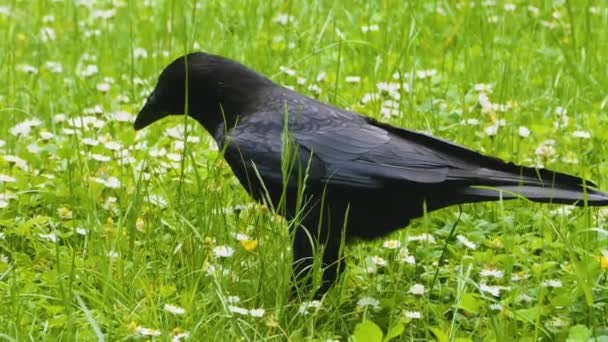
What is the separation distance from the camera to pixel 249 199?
4926 mm

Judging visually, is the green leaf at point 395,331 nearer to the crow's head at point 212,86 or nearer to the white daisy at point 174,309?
the white daisy at point 174,309

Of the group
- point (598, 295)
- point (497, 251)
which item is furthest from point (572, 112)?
point (598, 295)

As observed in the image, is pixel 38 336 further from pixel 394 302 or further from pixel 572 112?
pixel 572 112

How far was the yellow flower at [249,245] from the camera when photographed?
13.4ft

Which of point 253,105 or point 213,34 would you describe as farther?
point 213,34

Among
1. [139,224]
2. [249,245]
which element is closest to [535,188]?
[249,245]

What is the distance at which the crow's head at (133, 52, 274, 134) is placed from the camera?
15.2 feet

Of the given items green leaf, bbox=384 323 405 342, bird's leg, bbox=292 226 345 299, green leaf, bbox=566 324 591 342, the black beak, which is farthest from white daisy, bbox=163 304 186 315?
the black beak

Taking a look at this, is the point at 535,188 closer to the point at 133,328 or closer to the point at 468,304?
the point at 468,304

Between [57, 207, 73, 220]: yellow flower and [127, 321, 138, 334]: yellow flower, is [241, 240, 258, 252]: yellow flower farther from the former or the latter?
[57, 207, 73, 220]: yellow flower

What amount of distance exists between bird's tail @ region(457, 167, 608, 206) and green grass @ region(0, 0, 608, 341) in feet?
0.52

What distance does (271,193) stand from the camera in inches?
170

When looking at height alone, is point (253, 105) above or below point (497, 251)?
above

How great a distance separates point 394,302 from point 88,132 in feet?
6.41
